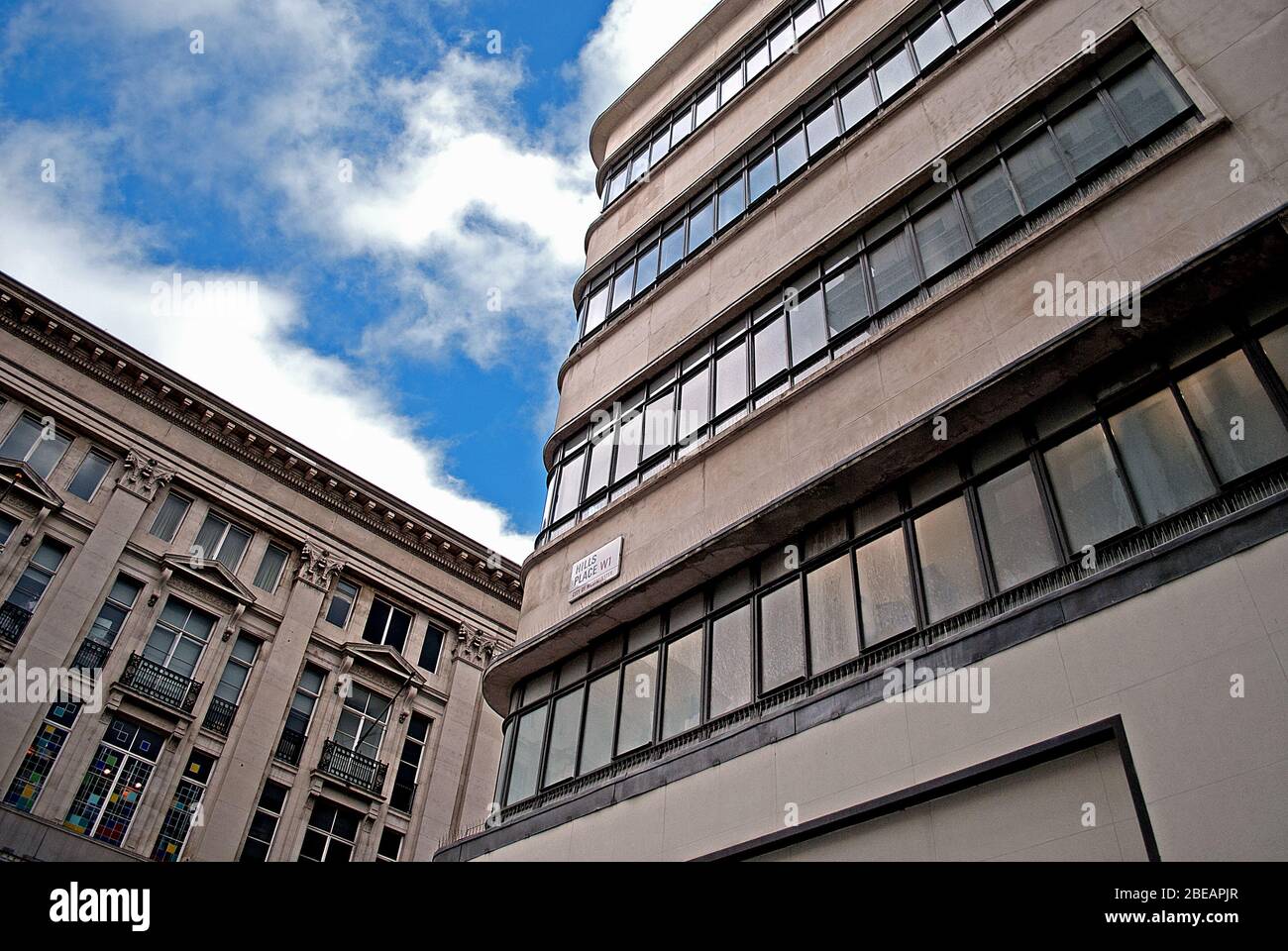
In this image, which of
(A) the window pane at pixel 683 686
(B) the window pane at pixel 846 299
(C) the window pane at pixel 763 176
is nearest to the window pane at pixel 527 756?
(A) the window pane at pixel 683 686

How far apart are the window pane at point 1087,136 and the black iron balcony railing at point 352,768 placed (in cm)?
2921

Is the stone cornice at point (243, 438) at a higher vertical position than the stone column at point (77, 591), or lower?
higher

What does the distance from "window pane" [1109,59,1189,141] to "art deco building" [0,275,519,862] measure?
29.7m

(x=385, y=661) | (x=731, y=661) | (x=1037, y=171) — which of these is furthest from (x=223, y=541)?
(x=1037, y=171)

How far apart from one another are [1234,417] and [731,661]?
7526 mm

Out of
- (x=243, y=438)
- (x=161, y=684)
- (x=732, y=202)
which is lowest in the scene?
(x=161, y=684)

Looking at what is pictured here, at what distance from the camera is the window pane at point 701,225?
22.2m

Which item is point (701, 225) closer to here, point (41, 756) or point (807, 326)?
point (807, 326)

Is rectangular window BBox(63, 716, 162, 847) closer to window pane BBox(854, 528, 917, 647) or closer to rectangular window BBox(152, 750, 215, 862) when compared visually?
rectangular window BBox(152, 750, 215, 862)

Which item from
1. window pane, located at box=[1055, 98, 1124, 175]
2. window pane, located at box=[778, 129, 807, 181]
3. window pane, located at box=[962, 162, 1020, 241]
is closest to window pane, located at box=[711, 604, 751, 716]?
window pane, located at box=[962, 162, 1020, 241]

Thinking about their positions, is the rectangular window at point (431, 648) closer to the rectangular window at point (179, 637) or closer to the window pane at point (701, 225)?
the rectangular window at point (179, 637)

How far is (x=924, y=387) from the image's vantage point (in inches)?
566

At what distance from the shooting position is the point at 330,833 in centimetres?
3284
